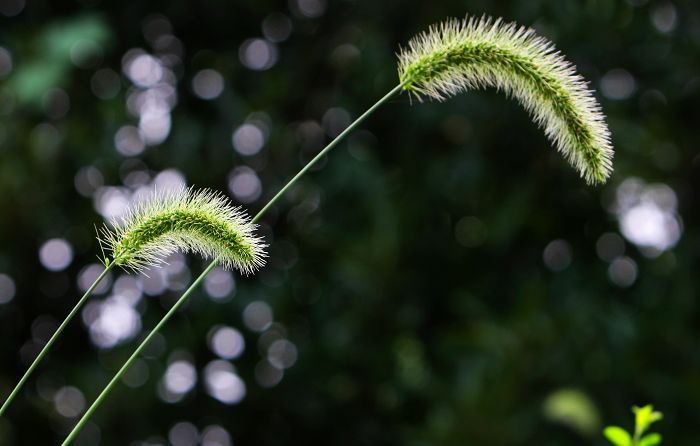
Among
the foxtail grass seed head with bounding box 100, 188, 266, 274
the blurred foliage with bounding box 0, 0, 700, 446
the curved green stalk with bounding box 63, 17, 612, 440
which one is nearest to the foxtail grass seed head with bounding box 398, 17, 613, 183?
the curved green stalk with bounding box 63, 17, 612, 440

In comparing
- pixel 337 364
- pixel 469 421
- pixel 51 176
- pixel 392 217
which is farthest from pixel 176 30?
pixel 469 421

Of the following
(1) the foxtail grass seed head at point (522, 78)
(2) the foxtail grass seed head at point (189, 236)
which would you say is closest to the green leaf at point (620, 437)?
(1) the foxtail grass seed head at point (522, 78)

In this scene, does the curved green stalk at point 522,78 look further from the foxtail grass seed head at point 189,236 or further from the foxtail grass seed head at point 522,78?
the foxtail grass seed head at point 189,236

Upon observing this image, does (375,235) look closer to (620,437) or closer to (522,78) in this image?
(620,437)

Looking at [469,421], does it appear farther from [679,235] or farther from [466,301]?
[679,235]

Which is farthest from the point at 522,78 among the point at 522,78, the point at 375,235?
the point at 375,235

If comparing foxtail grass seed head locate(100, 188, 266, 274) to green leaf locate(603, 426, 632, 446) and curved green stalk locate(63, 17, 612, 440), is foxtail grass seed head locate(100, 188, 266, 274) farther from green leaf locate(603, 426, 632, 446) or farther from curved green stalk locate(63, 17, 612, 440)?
green leaf locate(603, 426, 632, 446)
